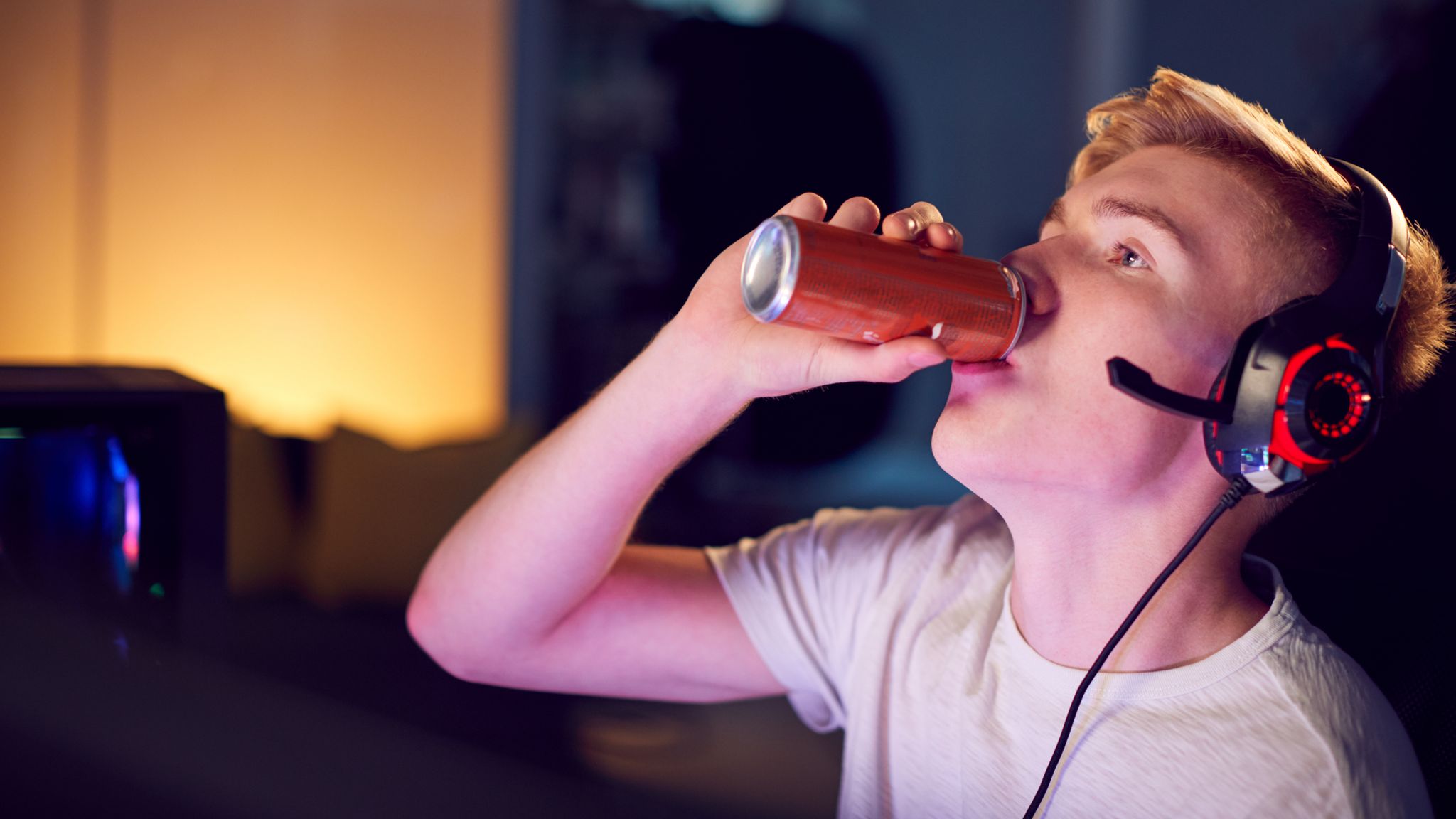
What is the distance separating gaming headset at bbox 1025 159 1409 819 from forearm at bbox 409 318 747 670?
392mm

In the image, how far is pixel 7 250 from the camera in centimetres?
230

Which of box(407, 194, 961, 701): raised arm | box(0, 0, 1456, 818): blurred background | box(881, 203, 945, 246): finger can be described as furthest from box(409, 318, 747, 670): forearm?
box(0, 0, 1456, 818): blurred background

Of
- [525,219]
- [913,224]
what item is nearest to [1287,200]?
[913,224]

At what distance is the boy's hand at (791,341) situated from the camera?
766mm

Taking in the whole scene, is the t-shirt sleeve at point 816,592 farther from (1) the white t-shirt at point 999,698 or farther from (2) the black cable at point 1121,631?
(2) the black cable at point 1121,631

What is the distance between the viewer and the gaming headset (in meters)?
0.74

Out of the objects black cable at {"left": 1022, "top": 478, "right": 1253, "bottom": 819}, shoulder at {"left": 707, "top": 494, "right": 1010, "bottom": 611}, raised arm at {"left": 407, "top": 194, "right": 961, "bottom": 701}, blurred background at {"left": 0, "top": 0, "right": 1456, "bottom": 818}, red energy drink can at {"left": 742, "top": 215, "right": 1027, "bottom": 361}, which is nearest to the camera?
red energy drink can at {"left": 742, "top": 215, "right": 1027, "bottom": 361}

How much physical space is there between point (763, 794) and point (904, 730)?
991 millimetres

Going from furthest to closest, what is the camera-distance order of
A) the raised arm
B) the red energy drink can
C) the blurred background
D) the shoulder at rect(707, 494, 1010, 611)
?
1. the blurred background
2. the shoulder at rect(707, 494, 1010, 611)
3. the raised arm
4. the red energy drink can

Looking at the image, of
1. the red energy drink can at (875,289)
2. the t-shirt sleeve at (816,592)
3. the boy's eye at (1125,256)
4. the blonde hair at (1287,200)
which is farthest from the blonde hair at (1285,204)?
the t-shirt sleeve at (816,592)

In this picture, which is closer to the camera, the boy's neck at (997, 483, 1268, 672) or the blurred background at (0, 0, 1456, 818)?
the boy's neck at (997, 483, 1268, 672)

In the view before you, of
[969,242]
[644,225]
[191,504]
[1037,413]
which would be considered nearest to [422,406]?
[644,225]

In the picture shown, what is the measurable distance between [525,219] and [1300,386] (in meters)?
2.41

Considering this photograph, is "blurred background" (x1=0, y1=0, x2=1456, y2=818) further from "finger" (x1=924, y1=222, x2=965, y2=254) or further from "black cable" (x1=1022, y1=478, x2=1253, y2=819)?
"finger" (x1=924, y1=222, x2=965, y2=254)
